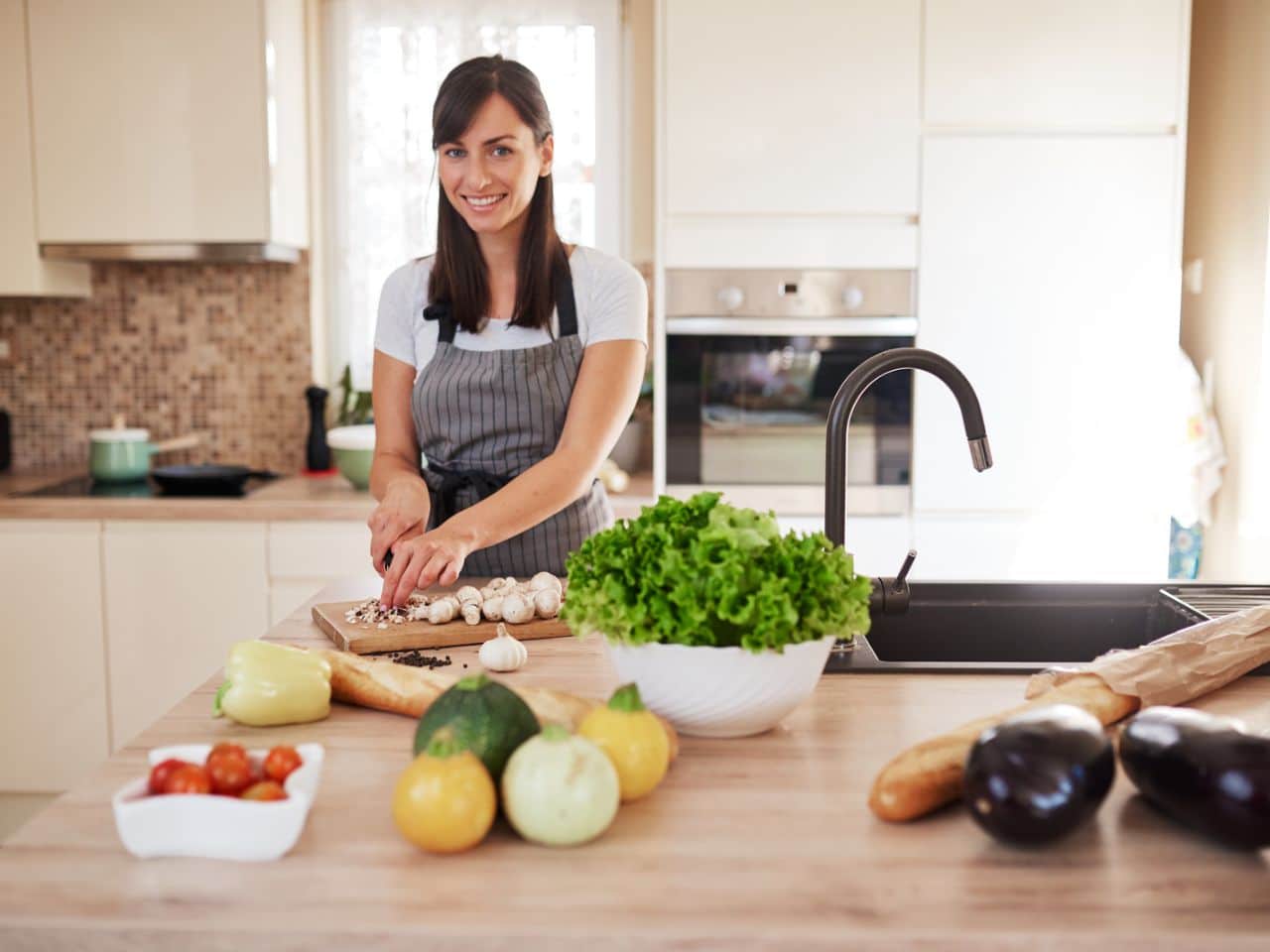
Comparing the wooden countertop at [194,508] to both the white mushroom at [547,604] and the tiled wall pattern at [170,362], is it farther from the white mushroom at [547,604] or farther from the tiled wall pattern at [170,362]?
the white mushroom at [547,604]

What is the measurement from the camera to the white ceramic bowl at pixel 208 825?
0.95 m

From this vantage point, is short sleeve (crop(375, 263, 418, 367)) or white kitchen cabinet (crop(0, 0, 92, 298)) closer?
short sleeve (crop(375, 263, 418, 367))

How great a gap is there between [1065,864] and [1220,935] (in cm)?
13

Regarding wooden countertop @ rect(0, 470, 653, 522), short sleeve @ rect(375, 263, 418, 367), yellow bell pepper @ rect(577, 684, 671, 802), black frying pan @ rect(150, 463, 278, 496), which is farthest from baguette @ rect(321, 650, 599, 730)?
black frying pan @ rect(150, 463, 278, 496)

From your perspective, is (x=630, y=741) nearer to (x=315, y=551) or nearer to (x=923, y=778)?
(x=923, y=778)

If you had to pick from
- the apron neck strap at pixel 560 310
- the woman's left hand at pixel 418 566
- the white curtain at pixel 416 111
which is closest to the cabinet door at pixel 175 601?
Result: the white curtain at pixel 416 111

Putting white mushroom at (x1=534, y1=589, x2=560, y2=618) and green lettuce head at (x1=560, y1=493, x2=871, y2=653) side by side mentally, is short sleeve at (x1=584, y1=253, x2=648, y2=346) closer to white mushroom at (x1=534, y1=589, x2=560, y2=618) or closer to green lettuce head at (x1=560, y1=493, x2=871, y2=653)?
white mushroom at (x1=534, y1=589, x2=560, y2=618)

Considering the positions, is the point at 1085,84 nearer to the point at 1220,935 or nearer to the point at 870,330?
the point at 870,330

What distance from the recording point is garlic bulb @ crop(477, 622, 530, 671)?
4.75 ft

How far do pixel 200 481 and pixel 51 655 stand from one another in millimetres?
585

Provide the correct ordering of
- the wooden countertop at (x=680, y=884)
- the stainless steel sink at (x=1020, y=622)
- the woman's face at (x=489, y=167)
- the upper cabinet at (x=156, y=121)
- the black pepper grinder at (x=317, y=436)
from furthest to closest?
1. the black pepper grinder at (x=317, y=436)
2. the upper cabinet at (x=156, y=121)
3. the woman's face at (x=489, y=167)
4. the stainless steel sink at (x=1020, y=622)
5. the wooden countertop at (x=680, y=884)

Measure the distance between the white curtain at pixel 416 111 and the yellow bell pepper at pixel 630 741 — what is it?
9.08 ft

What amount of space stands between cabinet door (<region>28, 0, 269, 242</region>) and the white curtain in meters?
0.47

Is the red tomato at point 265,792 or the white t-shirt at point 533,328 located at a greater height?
the white t-shirt at point 533,328
